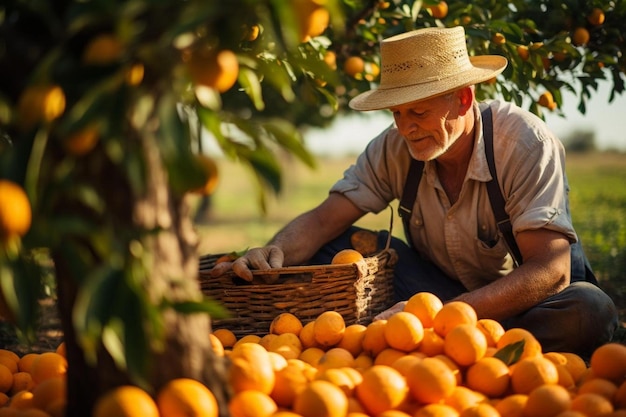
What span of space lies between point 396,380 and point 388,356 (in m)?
0.30

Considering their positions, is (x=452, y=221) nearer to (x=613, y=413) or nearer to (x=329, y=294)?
(x=329, y=294)

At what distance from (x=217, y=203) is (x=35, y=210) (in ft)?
44.4

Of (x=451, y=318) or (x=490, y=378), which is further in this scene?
(x=451, y=318)

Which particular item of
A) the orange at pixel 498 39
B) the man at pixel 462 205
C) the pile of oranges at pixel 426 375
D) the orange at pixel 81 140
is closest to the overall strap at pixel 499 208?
the man at pixel 462 205

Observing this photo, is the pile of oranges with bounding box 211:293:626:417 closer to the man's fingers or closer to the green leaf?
the green leaf

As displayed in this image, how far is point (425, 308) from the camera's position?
7.21ft

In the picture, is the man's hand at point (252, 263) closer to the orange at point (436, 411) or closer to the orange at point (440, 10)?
the orange at point (436, 411)

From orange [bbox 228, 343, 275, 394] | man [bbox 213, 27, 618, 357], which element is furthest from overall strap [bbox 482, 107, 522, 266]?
orange [bbox 228, 343, 275, 394]

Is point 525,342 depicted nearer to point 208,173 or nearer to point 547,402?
point 547,402

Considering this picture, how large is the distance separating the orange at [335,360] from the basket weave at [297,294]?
55 centimetres

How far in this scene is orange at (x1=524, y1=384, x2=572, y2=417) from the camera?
1688mm

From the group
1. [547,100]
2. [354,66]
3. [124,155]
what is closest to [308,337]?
[124,155]

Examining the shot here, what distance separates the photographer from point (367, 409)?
5.75 ft

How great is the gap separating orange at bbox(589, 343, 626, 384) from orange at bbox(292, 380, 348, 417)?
2.39 feet
